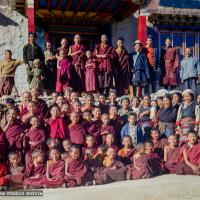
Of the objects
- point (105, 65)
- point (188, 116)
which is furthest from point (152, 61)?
point (188, 116)


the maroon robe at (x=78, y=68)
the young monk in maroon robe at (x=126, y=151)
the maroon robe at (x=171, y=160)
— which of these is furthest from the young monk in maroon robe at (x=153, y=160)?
the maroon robe at (x=78, y=68)

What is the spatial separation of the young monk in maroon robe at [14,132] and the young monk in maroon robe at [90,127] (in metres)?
0.87

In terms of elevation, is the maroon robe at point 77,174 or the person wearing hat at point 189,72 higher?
the person wearing hat at point 189,72

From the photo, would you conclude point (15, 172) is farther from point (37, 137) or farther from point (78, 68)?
point (78, 68)

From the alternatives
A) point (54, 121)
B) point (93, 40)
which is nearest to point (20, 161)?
point (54, 121)

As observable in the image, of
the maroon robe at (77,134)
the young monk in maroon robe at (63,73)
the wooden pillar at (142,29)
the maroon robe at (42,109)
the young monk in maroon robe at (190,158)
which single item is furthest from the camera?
the wooden pillar at (142,29)

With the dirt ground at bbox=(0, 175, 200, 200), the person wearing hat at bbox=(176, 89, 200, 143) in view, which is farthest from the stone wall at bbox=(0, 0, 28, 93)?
the dirt ground at bbox=(0, 175, 200, 200)

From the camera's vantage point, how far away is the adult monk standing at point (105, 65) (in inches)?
372

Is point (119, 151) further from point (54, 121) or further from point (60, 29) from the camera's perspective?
point (60, 29)

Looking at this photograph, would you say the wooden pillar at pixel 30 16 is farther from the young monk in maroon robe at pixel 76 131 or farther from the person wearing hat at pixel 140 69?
the young monk in maroon robe at pixel 76 131

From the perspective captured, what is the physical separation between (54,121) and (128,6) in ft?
18.5

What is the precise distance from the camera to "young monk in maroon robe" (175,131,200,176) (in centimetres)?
682

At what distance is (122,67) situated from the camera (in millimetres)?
9664

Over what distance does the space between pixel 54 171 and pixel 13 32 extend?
259 inches
